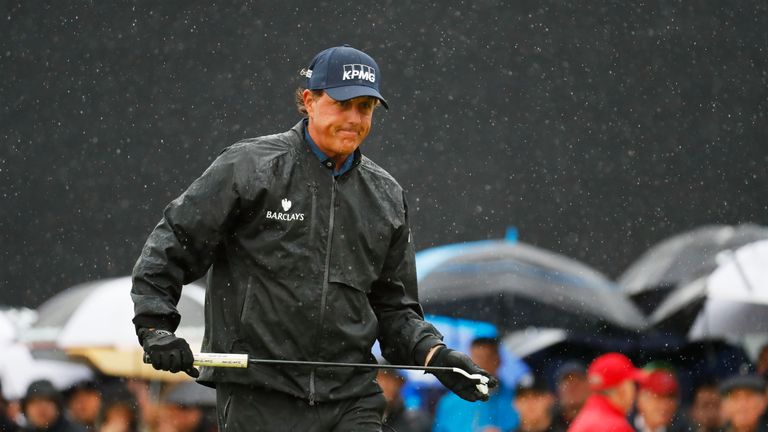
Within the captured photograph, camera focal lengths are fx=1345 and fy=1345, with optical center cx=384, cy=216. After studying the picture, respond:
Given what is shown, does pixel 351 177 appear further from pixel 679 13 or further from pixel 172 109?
pixel 679 13

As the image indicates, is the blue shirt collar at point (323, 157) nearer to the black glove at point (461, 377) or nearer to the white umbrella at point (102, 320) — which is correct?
the black glove at point (461, 377)

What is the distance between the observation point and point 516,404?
8.50 metres

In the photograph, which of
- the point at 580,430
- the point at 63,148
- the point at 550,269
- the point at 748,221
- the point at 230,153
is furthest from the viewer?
the point at 63,148

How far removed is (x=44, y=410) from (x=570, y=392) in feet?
11.3

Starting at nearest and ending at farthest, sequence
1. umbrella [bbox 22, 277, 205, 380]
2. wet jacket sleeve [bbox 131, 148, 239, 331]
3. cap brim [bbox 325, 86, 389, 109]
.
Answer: wet jacket sleeve [bbox 131, 148, 239, 331], cap brim [bbox 325, 86, 389, 109], umbrella [bbox 22, 277, 205, 380]

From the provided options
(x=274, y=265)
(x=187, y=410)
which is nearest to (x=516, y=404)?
(x=187, y=410)

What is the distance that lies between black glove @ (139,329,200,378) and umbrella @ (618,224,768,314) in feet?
19.6

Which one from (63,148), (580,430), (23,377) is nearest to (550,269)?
(580,430)

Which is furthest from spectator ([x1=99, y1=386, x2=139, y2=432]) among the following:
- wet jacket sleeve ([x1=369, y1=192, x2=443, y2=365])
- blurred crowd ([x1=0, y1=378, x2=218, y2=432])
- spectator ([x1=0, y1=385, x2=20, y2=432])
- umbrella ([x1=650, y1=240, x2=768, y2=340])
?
wet jacket sleeve ([x1=369, y1=192, x2=443, y2=365])

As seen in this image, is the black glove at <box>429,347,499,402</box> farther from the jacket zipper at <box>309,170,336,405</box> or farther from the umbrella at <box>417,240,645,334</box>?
the umbrella at <box>417,240,645,334</box>

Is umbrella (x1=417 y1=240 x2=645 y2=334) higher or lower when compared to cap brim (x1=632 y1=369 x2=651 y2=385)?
higher

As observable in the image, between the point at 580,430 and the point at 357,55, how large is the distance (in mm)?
3238

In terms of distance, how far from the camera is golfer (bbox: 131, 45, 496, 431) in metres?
4.02

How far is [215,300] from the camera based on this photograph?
4113mm
